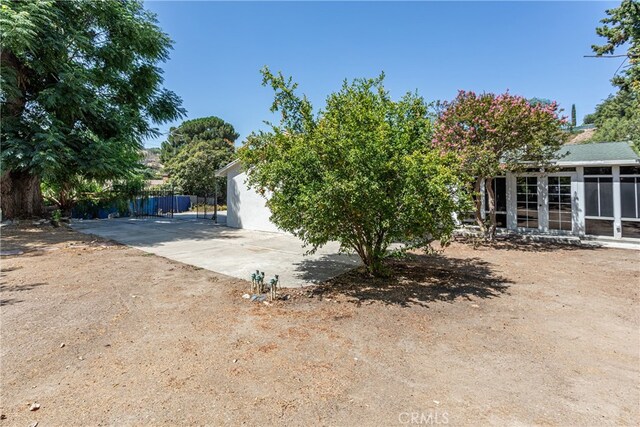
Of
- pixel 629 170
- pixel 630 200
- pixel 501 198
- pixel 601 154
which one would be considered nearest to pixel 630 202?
pixel 630 200

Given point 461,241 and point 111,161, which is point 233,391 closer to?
point 461,241

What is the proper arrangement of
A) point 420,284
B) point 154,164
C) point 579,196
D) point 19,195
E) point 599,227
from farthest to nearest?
point 154,164 → point 19,195 → point 579,196 → point 599,227 → point 420,284

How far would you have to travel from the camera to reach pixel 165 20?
1700cm

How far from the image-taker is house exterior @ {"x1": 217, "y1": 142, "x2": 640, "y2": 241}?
392 inches

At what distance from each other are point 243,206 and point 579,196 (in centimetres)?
1337

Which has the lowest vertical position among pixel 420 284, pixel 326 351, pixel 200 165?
pixel 326 351

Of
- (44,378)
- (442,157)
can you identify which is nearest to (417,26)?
(442,157)

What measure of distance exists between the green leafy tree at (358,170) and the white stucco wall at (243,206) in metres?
8.48

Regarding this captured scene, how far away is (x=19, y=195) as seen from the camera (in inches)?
593

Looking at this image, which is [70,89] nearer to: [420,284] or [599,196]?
[420,284]

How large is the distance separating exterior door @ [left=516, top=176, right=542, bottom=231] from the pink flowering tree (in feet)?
5.26

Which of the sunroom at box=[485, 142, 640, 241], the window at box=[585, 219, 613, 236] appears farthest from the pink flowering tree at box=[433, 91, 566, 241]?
the window at box=[585, 219, 613, 236]

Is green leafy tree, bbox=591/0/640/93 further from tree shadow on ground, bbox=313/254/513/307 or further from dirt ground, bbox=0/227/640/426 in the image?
tree shadow on ground, bbox=313/254/513/307

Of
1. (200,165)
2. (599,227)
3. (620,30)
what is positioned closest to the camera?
(599,227)
